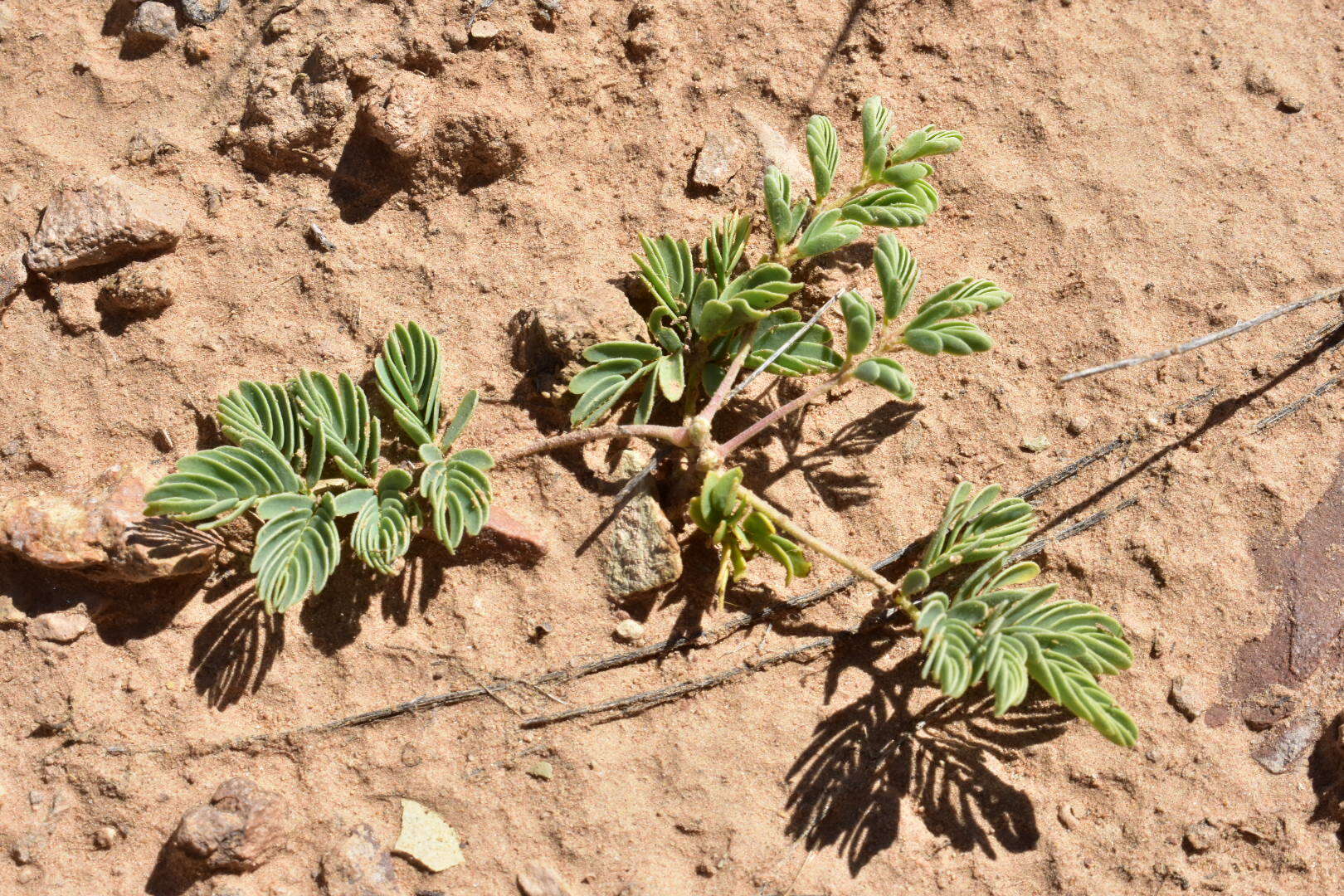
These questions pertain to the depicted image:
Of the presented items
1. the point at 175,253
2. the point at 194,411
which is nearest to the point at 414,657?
the point at 194,411

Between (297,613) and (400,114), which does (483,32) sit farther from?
(297,613)

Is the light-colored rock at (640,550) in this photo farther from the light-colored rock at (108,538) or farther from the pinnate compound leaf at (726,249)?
the light-colored rock at (108,538)

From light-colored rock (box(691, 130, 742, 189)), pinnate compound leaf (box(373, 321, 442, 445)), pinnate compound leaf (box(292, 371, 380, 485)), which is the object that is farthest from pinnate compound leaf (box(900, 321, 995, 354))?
pinnate compound leaf (box(292, 371, 380, 485))

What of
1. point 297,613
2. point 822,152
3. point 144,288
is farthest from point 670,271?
point 144,288

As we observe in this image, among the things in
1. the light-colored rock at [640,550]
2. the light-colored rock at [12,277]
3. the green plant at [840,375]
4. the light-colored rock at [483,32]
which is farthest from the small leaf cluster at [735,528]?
the light-colored rock at [12,277]

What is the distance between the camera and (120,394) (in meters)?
2.77

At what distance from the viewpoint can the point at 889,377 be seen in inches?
95.0

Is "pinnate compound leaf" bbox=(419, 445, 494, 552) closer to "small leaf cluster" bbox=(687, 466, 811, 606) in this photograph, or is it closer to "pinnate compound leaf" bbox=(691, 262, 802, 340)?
"small leaf cluster" bbox=(687, 466, 811, 606)

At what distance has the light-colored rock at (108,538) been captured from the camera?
2.48 m

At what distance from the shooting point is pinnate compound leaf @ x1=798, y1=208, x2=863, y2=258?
8.46 feet

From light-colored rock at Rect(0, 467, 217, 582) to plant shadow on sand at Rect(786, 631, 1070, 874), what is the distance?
1.63 meters

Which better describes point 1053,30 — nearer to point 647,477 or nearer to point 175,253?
point 647,477

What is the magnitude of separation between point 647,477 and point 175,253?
1.52m

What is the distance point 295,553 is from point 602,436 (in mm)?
803
